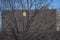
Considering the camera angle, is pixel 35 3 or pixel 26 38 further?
pixel 26 38

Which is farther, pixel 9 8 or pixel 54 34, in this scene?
pixel 54 34

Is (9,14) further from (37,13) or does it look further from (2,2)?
(37,13)

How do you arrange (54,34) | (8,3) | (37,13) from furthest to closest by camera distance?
(54,34) < (37,13) < (8,3)

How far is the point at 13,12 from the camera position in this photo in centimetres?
1970

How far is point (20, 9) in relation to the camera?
20.1m

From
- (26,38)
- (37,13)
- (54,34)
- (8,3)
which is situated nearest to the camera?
(8,3)

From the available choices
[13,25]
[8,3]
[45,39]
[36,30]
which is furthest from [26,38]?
[8,3]

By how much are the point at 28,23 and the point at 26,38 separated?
586 cm

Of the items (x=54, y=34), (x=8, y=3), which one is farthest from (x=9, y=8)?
(x=54, y=34)

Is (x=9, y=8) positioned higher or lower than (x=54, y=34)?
higher

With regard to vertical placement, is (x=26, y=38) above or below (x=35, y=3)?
below

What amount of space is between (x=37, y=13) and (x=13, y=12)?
2638 millimetres

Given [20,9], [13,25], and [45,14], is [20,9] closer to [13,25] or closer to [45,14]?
[13,25]

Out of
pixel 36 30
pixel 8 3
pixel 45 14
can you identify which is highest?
pixel 8 3
